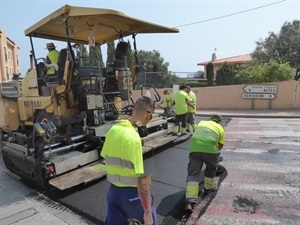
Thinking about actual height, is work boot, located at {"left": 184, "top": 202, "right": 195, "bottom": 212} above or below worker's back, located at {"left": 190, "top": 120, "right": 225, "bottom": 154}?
below

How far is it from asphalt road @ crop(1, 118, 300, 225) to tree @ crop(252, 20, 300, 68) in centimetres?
2456

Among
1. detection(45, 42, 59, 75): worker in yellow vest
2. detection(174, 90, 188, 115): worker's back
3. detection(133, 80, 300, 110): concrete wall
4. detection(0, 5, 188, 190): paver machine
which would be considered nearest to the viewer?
detection(0, 5, 188, 190): paver machine

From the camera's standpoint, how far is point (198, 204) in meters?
3.97

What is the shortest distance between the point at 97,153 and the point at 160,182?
1.29 m

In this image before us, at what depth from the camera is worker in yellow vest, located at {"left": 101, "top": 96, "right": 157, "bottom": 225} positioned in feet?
6.99

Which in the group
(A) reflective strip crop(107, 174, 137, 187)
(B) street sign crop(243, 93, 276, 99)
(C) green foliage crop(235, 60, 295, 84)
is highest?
(C) green foliage crop(235, 60, 295, 84)

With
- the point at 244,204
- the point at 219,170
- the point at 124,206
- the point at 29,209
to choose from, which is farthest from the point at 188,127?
the point at 124,206

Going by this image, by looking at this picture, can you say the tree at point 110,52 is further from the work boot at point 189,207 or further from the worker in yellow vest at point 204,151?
the work boot at point 189,207

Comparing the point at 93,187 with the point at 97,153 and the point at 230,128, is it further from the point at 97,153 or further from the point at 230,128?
the point at 230,128

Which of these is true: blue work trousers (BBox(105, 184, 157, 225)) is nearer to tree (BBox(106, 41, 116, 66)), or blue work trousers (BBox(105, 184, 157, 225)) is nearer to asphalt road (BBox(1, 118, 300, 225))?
asphalt road (BBox(1, 118, 300, 225))

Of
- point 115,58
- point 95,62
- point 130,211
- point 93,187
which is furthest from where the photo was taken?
point 115,58

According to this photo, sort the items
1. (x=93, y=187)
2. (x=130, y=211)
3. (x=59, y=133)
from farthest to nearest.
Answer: (x=59, y=133), (x=93, y=187), (x=130, y=211)

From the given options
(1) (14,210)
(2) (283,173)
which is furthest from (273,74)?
(1) (14,210)

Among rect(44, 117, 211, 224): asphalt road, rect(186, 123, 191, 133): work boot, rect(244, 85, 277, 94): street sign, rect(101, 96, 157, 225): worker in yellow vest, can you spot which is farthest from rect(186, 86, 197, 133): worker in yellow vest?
rect(244, 85, 277, 94): street sign
